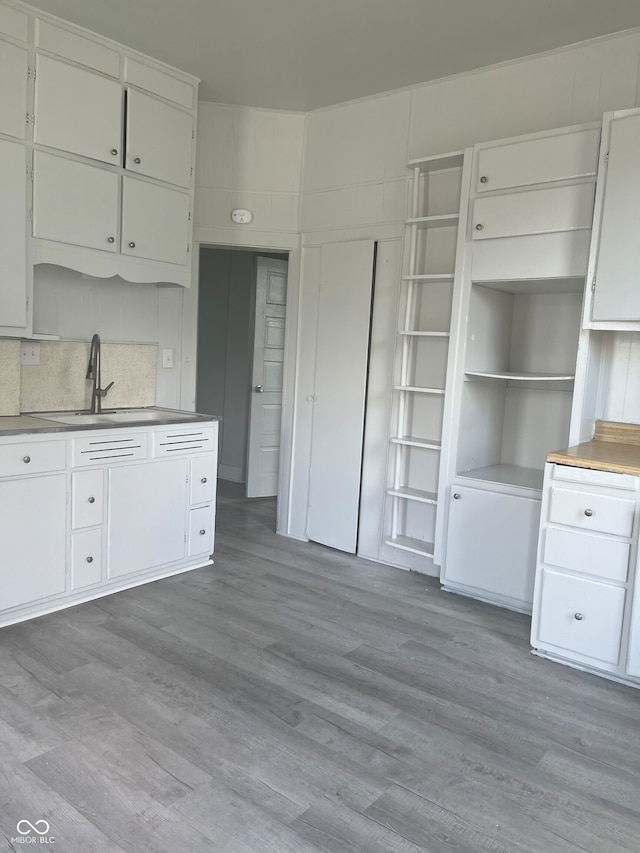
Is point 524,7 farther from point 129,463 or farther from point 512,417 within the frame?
point 129,463

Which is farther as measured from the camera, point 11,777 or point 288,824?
point 11,777

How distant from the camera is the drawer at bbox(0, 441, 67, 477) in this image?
2748mm

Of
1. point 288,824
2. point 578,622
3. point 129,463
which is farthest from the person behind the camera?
point 129,463

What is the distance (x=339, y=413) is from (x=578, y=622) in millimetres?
1933

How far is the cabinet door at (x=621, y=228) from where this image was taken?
2738mm

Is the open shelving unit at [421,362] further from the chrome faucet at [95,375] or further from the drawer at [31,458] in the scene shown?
the drawer at [31,458]

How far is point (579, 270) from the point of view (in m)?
2.95

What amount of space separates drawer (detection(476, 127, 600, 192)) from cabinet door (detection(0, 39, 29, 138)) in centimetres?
216

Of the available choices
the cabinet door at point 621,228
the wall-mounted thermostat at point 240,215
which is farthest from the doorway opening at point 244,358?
the cabinet door at point 621,228

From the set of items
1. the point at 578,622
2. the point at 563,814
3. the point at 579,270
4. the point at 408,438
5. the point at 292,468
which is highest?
the point at 579,270

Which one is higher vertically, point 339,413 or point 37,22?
point 37,22

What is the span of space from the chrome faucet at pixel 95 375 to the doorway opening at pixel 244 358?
1.90 meters

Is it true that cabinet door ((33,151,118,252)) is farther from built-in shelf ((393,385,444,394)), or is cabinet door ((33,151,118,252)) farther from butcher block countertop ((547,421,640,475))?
butcher block countertop ((547,421,640,475))

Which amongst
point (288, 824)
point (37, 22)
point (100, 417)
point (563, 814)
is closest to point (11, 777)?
point (288, 824)
